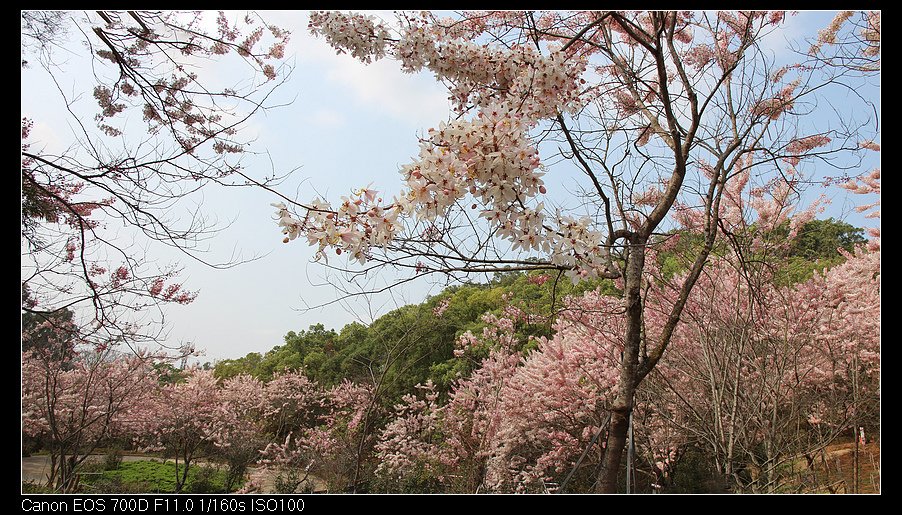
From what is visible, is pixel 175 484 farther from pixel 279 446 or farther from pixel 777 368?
pixel 777 368

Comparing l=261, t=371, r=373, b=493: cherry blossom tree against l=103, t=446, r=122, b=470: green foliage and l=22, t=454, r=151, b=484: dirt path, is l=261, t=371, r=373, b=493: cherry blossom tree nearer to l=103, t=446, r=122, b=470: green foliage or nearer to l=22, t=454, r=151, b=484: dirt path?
l=103, t=446, r=122, b=470: green foliage

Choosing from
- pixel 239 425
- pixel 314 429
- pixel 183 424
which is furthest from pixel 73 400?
pixel 314 429

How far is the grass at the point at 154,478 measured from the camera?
14.0 ft

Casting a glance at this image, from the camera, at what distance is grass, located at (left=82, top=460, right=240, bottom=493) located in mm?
4277

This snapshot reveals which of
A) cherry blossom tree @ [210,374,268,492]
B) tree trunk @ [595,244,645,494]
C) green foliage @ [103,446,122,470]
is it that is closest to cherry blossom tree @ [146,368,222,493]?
cherry blossom tree @ [210,374,268,492]

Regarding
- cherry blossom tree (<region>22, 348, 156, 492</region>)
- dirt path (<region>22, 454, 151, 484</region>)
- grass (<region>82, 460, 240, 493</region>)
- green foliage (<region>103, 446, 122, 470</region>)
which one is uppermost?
cherry blossom tree (<region>22, 348, 156, 492</region>)

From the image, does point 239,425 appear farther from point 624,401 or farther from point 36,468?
point 624,401

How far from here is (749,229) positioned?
3270 millimetres

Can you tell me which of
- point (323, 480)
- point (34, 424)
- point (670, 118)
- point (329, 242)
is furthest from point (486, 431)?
point (34, 424)

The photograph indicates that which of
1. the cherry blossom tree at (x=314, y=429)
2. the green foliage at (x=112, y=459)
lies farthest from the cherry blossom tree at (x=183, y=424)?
the cherry blossom tree at (x=314, y=429)

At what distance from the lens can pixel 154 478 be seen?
471 cm

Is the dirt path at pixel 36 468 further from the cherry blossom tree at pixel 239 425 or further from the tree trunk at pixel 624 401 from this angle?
the tree trunk at pixel 624 401

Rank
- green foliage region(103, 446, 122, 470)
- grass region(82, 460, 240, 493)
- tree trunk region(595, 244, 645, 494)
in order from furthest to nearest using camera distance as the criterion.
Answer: green foliage region(103, 446, 122, 470) → grass region(82, 460, 240, 493) → tree trunk region(595, 244, 645, 494)
